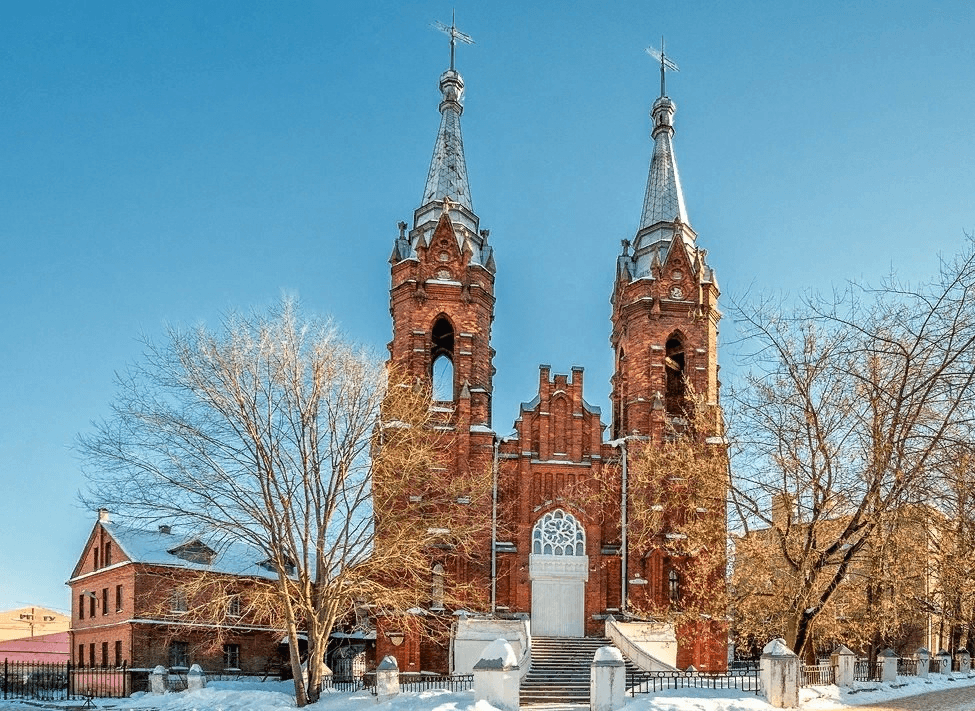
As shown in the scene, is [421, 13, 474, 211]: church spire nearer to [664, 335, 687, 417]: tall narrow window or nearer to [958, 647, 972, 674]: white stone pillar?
[664, 335, 687, 417]: tall narrow window

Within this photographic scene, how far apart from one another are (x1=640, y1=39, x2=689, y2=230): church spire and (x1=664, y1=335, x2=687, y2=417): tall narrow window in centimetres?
489

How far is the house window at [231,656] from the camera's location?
1522 inches

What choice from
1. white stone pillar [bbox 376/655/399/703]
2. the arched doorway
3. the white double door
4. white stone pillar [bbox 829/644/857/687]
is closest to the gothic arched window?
the arched doorway

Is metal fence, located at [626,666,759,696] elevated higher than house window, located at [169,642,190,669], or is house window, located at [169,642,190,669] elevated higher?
metal fence, located at [626,666,759,696]

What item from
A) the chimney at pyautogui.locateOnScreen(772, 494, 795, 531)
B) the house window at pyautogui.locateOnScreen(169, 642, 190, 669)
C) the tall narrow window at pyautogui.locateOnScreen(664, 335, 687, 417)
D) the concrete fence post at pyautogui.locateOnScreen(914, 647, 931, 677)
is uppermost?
the tall narrow window at pyautogui.locateOnScreen(664, 335, 687, 417)

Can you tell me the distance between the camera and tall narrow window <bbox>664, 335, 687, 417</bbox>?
115ft

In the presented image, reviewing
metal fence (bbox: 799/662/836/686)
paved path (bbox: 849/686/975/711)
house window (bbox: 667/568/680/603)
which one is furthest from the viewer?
house window (bbox: 667/568/680/603)

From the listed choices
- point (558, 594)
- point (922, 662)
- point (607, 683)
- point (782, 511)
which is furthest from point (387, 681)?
point (922, 662)

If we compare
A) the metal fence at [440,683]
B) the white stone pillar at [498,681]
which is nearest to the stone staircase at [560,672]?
the metal fence at [440,683]

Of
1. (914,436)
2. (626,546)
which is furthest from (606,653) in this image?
(626,546)

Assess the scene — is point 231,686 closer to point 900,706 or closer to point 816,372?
point 900,706

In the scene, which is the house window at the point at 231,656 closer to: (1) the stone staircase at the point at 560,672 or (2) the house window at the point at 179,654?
(2) the house window at the point at 179,654

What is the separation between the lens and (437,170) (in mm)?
37281

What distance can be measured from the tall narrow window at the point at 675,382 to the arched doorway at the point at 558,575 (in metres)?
5.73
